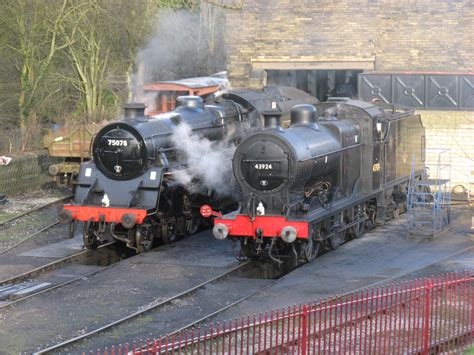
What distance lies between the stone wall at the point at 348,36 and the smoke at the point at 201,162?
8.95m

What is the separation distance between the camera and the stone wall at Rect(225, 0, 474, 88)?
2527 cm

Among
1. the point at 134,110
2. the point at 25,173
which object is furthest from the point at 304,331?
the point at 25,173

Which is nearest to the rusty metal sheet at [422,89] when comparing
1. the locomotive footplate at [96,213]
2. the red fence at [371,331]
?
the locomotive footplate at [96,213]

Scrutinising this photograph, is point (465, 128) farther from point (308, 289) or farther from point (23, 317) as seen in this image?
point (23, 317)

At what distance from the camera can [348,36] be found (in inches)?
1028

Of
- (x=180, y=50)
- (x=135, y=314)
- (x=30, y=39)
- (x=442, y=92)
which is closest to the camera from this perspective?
(x=135, y=314)

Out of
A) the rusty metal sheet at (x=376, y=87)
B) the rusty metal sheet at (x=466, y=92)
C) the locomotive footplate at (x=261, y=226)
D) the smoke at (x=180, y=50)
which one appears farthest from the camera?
the smoke at (x=180, y=50)

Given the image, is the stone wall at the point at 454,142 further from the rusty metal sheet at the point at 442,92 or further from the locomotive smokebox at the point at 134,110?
the locomotive smokebox at the point at 134,110

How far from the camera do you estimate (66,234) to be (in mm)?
18719

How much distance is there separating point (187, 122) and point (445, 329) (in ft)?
26.7

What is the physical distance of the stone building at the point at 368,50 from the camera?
78.5 feet

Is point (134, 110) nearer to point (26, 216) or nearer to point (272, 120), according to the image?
point (272, 120)

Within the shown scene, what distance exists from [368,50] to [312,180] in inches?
435

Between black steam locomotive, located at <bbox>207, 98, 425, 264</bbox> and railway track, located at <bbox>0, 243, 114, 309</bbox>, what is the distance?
2.61 metres
